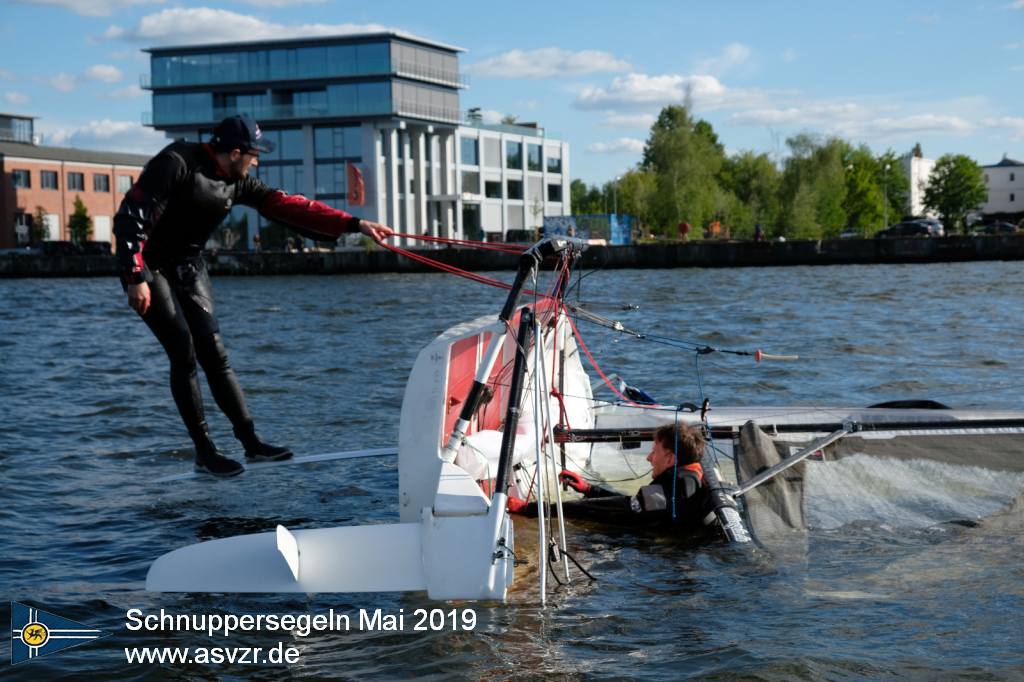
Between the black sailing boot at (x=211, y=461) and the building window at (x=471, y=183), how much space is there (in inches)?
3732

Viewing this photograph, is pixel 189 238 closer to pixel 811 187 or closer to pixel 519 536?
pixel 519 536

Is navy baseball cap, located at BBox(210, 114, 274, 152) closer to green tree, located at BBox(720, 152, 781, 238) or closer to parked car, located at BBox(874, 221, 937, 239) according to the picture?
parked car, located at BBox(874, 221, 937, 239)

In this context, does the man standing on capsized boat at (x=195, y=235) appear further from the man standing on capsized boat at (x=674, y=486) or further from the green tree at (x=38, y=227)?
the green tree at (x=38, y=227)

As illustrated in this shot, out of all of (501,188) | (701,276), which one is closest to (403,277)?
(701,276)

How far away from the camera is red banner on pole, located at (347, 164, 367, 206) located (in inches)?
3401

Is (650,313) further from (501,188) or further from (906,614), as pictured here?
(501,188)

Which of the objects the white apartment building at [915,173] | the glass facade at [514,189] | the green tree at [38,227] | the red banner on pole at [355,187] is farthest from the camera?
the white apartment building at [915,173]

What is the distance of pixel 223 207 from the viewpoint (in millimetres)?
7816

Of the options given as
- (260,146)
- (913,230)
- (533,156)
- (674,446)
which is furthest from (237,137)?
(533,156)

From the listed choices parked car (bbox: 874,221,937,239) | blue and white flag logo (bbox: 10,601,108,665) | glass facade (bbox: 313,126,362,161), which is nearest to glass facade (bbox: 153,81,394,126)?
glass facade (bbox: 313,126,362,161)

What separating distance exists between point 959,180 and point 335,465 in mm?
124631

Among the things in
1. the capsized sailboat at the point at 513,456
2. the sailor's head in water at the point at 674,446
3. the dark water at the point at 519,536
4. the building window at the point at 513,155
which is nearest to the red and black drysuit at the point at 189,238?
the dark water at the point at 519,536

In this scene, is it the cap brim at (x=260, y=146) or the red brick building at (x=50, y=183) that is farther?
the red brick building at (x=50, y=183)

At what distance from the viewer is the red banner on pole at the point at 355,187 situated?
86.4 metres
